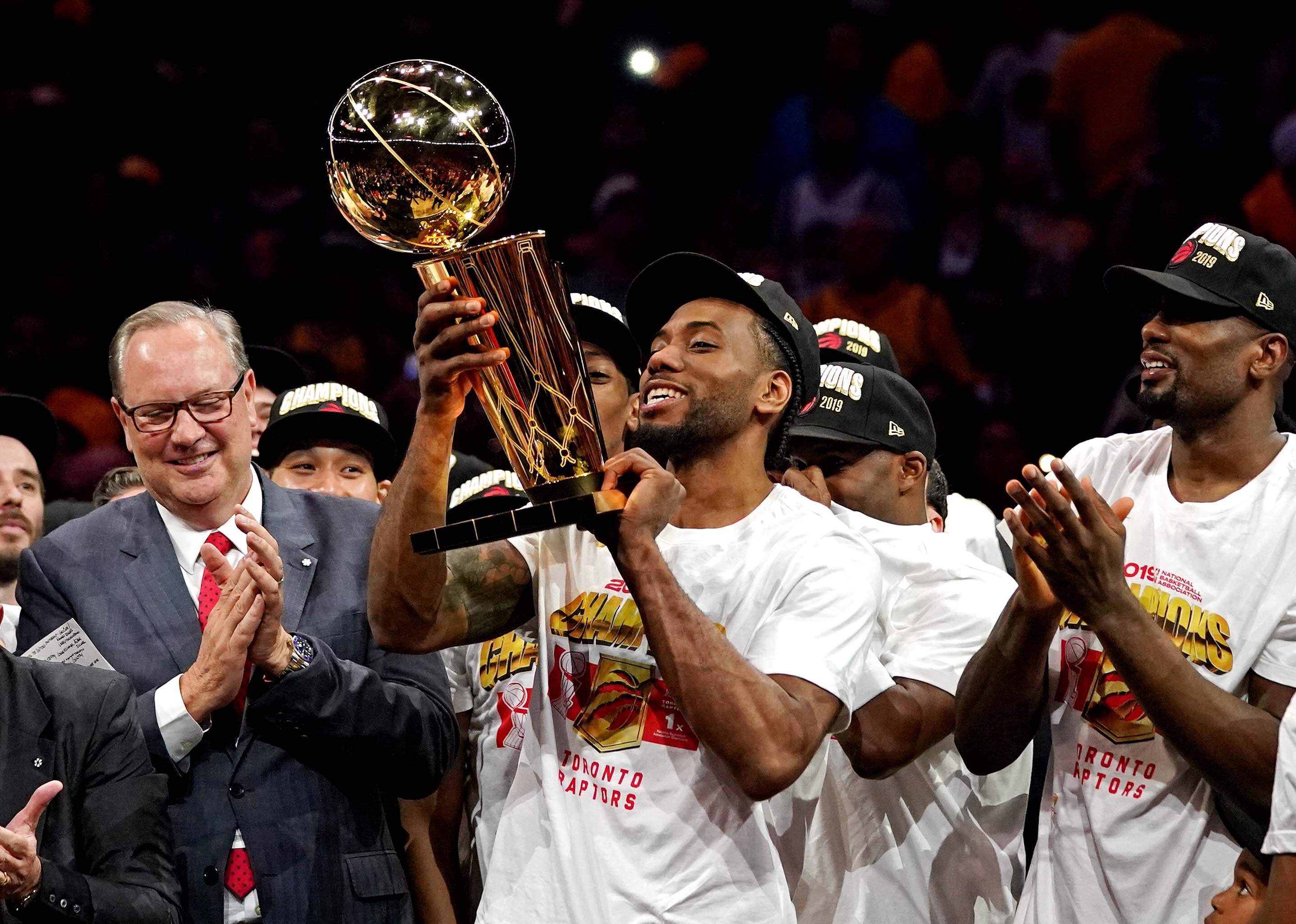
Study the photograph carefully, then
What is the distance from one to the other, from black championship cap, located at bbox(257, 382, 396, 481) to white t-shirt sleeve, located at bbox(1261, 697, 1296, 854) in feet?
7.88

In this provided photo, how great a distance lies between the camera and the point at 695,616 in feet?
7.41

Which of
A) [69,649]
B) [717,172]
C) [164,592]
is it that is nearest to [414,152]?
[164,592]

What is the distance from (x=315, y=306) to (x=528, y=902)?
467 cm

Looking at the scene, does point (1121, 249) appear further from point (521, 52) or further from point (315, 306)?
point (315, 306)

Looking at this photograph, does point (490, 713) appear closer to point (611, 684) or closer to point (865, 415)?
point (611, 684)

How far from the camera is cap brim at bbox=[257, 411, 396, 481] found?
373 centimetres

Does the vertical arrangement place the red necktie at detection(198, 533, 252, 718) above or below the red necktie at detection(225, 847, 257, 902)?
above

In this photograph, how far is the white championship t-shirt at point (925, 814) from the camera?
3049 millimetres

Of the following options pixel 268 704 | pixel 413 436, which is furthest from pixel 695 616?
pixel 268 704

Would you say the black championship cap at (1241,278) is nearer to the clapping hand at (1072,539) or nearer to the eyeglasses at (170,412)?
the clapping hand at (1072,539)

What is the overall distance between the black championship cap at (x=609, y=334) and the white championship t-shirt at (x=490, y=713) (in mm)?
789

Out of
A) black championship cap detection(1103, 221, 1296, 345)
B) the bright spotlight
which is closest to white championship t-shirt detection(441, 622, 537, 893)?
black championship cap detection(1103, 221, 1296, 345)

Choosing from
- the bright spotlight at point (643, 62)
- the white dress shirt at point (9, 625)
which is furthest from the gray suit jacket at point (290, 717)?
the bright spotlight at point (643, 62)

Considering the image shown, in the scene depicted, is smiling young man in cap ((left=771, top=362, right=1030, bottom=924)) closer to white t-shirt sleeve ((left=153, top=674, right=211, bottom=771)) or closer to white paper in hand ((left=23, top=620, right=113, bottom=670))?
white t-shirt sleeve ((left=153, top=674, right=211, bottom=771))
